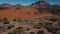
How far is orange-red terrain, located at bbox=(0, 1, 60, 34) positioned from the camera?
31.7 ft

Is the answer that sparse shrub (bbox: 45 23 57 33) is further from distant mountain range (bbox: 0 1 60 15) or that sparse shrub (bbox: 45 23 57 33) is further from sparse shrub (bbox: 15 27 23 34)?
sparse shrub (bbox: 15 27 23 34)

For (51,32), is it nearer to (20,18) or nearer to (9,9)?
(20,18)

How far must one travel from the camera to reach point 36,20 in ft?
33.1

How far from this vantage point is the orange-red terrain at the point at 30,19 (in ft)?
31.7

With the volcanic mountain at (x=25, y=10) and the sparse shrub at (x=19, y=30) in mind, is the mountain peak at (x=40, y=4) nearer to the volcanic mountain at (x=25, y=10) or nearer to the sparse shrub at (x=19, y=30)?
the volcanic mountain at (x=25, y=10)

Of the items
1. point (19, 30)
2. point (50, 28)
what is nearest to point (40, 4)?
point (50, 28)

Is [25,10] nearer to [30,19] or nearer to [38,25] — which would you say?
[30,19]

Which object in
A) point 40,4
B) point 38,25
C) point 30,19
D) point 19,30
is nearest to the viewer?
point 19,30

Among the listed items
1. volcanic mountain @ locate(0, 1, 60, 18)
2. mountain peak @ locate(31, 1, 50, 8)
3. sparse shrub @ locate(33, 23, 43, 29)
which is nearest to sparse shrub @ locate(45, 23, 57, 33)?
sparse shrub @ locate(33, 23, 43, 29)

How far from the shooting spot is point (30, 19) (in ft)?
33.2

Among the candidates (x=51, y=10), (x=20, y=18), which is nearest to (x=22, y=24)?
(x=20, y=18)

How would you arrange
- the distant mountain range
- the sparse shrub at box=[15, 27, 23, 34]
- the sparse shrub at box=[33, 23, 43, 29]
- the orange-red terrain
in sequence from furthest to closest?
1. the distant mountain range
2. the sparse shrub at box=[33, 23, 43, 29]
3. the orange-red terrain
4. the sparse shrub at box=[15, 27, 23, 34]

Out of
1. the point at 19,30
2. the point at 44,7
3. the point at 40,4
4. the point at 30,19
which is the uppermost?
the point at 40,4

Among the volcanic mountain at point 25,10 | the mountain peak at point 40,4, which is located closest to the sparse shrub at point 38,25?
the volcanic mountain at point 25,10
